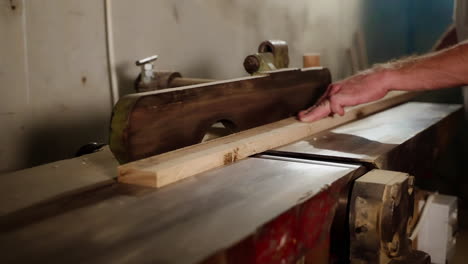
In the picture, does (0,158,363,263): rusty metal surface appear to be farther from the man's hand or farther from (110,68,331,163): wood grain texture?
the man's hand

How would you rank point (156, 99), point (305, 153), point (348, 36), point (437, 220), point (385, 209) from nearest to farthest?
1. point (385, 209)
2. point (156, 99)
3. point (305, 153)
4. point (437, 220)
5. point (348, 36)

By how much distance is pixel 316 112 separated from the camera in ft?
5.13

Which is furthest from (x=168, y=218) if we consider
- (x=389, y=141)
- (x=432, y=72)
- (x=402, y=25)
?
(x=402, y=25)

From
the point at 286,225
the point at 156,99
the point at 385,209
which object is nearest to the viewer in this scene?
the point at 286,225

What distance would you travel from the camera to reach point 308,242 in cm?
90

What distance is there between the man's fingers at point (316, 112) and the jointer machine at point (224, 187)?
3 centimetres

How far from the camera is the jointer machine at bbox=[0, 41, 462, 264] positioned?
0.74 m

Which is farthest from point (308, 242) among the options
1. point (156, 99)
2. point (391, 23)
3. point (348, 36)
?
point (391, 23)

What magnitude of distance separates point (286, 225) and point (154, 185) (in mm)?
320

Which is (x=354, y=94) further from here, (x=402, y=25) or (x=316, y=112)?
(x=402, y=25)

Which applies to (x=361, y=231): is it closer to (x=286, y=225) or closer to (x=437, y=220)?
(x=286, y=225)

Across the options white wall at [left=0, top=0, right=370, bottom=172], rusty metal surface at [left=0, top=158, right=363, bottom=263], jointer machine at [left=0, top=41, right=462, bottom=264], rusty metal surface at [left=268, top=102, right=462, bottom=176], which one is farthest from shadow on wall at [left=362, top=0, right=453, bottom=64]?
rusty metal surface at [left=0, top=158, right=363, bottom=263]

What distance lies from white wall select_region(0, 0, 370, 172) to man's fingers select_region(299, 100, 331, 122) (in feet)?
2.12

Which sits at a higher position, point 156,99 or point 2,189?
point 156,99
